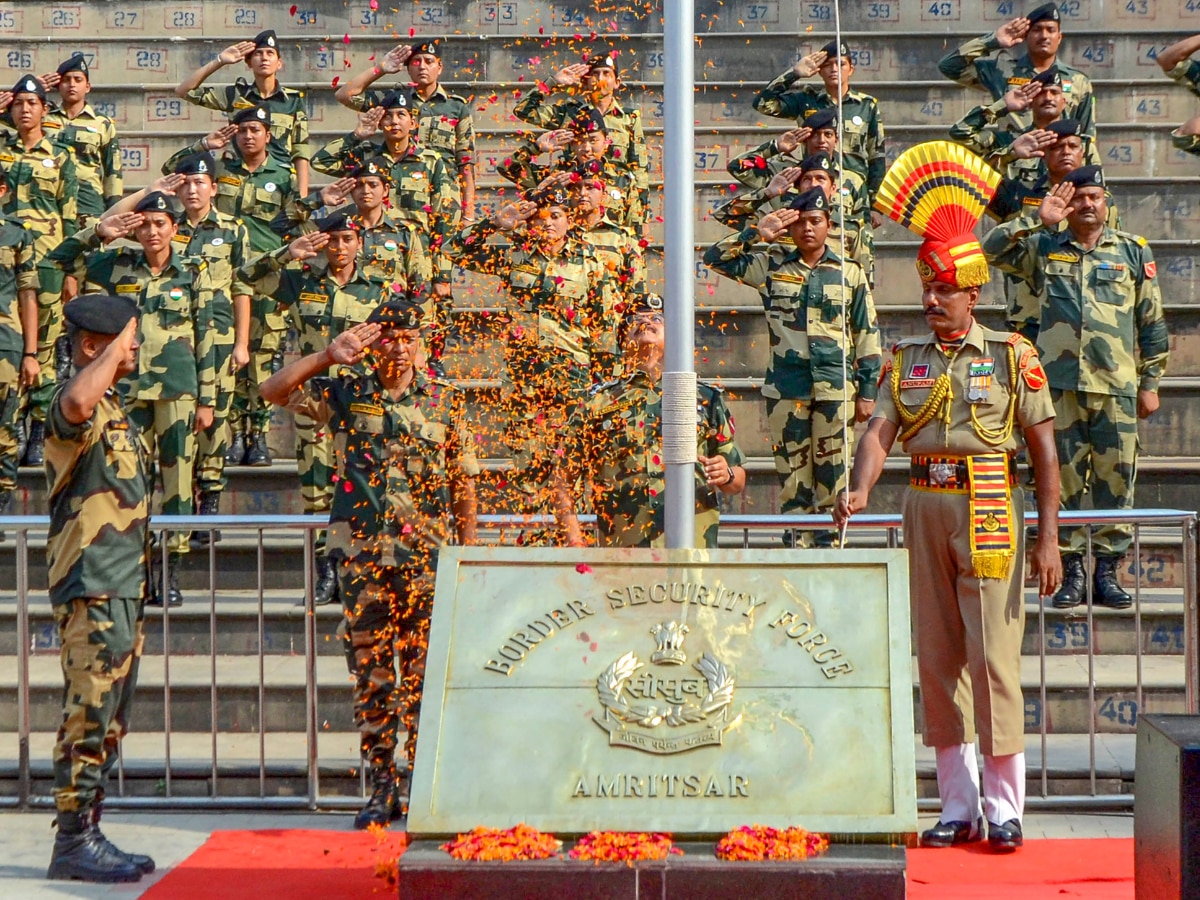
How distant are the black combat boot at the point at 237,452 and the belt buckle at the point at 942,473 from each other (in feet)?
16.2

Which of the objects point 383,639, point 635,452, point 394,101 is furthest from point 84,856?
point 394,101

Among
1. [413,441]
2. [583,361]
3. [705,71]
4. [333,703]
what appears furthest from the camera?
[705,71]

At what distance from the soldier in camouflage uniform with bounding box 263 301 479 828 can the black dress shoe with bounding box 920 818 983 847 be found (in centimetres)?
180

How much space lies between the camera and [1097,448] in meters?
8.19

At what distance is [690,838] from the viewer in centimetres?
434

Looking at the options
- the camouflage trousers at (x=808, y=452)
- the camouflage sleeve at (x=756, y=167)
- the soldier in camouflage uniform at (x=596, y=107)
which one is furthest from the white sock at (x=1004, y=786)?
the soldier in camouflage uniform at (x=596, y=107)

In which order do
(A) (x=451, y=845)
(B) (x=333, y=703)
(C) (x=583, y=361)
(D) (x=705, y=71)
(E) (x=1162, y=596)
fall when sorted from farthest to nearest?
(D) (x=705, y=71) < (C) (x=583, y=361) < (E) (x=1162, y=596) < (B) (x=333, y=703) < (A) (x=451, y=845)

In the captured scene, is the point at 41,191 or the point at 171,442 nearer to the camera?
the point at 171,442

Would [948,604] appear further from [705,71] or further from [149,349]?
[705,71]

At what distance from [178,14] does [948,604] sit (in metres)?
10.2

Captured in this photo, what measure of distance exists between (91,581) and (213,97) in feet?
20.8

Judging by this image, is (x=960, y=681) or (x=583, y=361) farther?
(x=583, y=361)

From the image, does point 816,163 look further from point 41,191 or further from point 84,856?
point 84,856

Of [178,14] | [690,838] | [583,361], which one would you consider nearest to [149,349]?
[583,361]
